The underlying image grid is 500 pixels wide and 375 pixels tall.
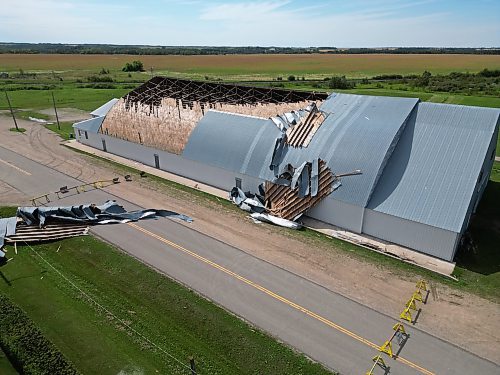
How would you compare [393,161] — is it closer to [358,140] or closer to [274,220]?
[358,140]

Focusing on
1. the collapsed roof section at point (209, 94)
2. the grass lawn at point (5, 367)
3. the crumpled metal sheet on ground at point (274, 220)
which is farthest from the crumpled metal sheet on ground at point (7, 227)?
the collapsed roof section at point (209, 94)

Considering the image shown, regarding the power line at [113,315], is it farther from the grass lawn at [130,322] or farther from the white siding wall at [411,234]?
the white siding wall at [411,234]

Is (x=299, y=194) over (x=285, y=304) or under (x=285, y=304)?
over

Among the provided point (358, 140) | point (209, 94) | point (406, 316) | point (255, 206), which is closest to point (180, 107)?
point (209, 94)

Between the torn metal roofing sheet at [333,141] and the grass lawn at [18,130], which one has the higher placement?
the torn metal roofing sheet at [333,141]

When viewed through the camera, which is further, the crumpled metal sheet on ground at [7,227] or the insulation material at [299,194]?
the insulation material at [299,194]

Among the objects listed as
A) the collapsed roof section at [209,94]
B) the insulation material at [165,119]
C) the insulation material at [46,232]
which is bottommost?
the insulation material at [46,232]
